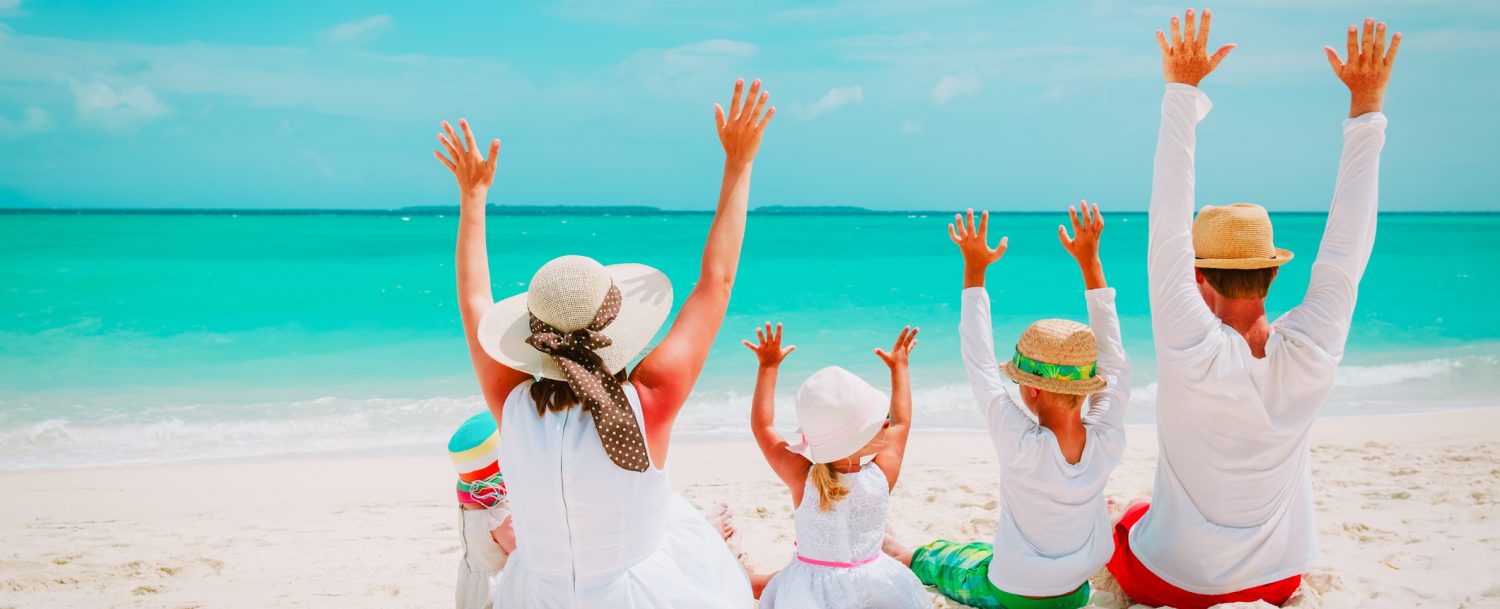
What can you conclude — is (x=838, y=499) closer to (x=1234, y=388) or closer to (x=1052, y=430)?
(x=1052, y=430)

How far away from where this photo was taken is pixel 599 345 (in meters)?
2.47

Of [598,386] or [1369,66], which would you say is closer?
[598,386]

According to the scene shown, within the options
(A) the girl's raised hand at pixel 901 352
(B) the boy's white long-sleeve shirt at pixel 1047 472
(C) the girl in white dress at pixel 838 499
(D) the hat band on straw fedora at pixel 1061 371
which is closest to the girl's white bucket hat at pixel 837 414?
(C) the girl in white dress at pixel 838 499

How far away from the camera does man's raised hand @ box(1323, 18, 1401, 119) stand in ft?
9.61

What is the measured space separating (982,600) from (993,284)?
2156 centimetres

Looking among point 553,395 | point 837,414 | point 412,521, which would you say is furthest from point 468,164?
point 412,521

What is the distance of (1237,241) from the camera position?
3.09m

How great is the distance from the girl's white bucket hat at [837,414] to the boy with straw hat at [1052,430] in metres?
0.41

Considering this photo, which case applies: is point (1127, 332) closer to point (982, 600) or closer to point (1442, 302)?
point (1442, 302)

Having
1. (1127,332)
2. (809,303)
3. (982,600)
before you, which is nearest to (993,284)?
(809,303)

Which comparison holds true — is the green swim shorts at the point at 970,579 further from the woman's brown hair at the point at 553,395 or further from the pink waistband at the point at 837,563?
the woman's brown hair at the point at 553,395

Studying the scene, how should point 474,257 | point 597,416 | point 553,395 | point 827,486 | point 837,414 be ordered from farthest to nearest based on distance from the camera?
point 827,486 → point 837,414 → point 474,257 → point 553,395 → point 597,416

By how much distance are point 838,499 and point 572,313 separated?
1127mm

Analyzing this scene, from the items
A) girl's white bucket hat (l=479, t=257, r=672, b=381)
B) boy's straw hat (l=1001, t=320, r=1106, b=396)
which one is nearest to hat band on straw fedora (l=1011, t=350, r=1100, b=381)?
boy's straw hat (l=1001, t=320, r=1106, b=396)
